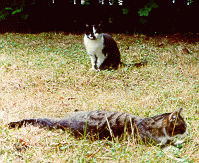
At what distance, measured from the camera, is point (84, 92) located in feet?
12.5

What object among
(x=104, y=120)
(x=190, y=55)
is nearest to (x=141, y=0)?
(x=190, y=55)

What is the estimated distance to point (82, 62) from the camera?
5.60m

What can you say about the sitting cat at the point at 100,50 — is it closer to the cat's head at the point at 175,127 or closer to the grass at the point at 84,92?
the grass at the point at 84,92

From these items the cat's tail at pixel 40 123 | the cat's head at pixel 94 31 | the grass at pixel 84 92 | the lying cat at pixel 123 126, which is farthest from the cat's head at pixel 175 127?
the cat's head at pixel 94 31

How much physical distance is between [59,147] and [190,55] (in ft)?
15.9

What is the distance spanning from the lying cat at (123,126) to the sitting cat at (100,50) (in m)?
2.72

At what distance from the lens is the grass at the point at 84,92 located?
217 cm

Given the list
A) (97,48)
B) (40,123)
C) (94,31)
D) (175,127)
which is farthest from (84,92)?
(175,127)

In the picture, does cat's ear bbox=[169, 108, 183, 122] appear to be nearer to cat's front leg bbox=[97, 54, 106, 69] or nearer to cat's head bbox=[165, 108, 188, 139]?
cat's head bbox=[165, 108, 188, 139]

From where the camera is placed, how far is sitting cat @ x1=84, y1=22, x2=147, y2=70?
4967mm

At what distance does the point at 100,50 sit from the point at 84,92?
5.02ft

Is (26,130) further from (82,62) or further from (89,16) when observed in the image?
(89,16)

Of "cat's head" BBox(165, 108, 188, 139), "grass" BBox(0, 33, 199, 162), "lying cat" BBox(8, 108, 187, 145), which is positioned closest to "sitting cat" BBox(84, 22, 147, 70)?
"grass" BBox(0, 33, 199, 162)

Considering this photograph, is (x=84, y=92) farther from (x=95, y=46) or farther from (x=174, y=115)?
(x=174, y=115)
